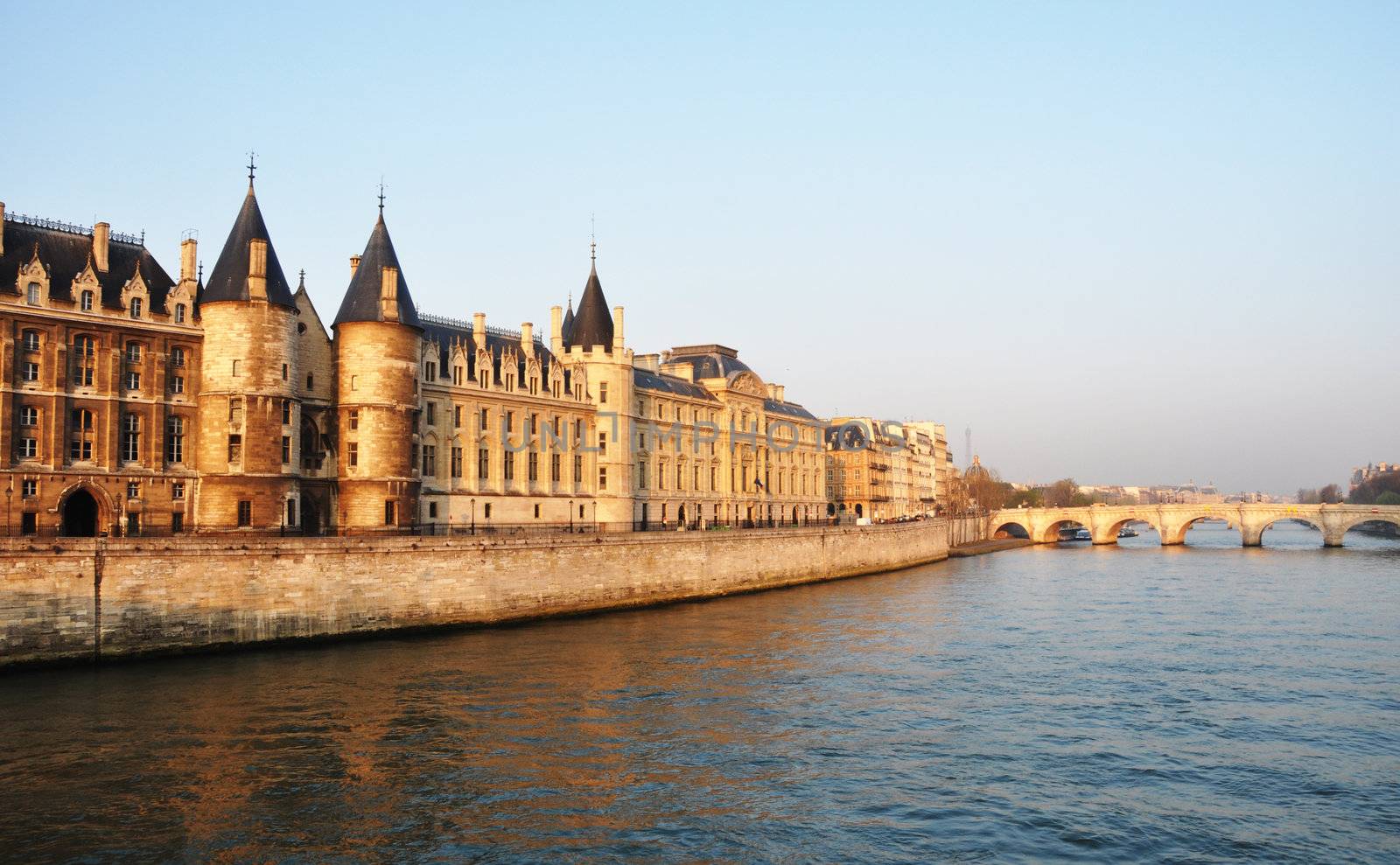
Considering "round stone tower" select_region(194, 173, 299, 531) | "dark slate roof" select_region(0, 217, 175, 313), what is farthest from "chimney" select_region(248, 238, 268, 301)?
"dark slate roof" select_region(0, 217, 175, 313)

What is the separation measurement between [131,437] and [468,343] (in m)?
20.0

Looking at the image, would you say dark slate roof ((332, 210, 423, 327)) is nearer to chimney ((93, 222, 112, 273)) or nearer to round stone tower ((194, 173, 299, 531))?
round stone tower ((194, 173, 299, 531))

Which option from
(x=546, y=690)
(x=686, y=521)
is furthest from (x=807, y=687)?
(x=686, y=521)

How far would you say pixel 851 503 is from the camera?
397 ft

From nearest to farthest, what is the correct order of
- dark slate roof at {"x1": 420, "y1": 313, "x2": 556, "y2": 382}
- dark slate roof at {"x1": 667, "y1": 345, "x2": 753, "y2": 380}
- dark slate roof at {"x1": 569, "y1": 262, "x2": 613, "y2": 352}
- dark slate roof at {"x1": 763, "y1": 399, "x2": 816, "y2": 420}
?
dark slate roof at {"x1": 420, "y1": 313, "x2": 556, "y2": 382} < dark slate roof at {"x1": 569, "y1": 262, "x2": 613, "y2": 352} < dark slate roof at {"x1": 667, "y1": 345, "x2": 753, "y2": 380} < dark slate roof at {"x1": 763, "y1": 399, "x2": 816, "y2": 420}

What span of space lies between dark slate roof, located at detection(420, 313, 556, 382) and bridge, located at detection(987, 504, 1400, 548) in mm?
76518

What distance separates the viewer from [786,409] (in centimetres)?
9838

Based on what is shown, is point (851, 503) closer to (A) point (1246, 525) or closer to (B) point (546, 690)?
(A) point (1246, 525)

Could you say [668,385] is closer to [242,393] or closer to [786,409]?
[786,409]

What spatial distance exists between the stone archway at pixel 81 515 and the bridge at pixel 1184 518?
98912 millimetres

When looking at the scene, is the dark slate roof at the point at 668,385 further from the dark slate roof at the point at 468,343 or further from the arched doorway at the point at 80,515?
the arched doorway at the point at 80,515

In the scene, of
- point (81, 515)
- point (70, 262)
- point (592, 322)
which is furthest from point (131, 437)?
point (592, 322)

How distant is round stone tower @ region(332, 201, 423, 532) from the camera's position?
156ft

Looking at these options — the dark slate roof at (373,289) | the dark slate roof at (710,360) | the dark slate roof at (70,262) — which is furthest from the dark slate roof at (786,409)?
the dark slate roof at (70,262)
